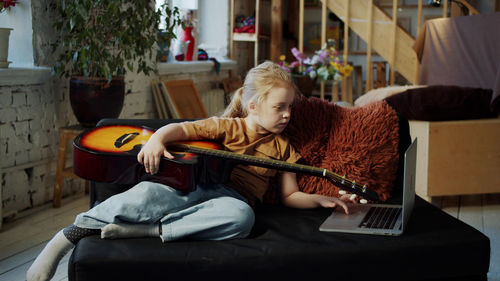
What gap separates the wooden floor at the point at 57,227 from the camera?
2.08 metres

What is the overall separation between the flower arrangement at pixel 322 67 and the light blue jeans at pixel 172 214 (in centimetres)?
264


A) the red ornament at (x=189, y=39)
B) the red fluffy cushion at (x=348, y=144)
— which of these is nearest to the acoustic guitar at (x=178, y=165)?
the red fluffy cushion at (x=348, y=144)

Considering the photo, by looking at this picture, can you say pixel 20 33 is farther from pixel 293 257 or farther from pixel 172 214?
pixel 293 257

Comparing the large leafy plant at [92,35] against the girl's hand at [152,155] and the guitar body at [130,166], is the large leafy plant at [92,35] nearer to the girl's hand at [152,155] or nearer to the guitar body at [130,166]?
the guitar body at [130,166]

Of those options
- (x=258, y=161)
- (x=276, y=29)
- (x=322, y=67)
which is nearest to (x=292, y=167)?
(x=258, y=161)

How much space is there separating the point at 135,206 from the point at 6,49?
5.37ft

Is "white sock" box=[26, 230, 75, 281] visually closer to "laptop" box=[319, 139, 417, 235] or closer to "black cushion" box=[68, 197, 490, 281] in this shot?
"black cushion" box=[68, 197, 490, 281]

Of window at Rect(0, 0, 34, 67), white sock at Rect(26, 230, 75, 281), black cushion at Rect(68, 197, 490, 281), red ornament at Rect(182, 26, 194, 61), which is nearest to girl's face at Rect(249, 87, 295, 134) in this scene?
black cushion at Rect(68, 197, 490, 281)

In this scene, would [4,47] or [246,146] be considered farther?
[4,47]

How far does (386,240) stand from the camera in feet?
4.66

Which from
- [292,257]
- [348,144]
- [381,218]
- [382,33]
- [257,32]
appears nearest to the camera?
[292,257]

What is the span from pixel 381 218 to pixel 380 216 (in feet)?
0.07

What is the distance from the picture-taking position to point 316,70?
414cm

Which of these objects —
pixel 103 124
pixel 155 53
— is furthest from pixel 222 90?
pixel 103 124
